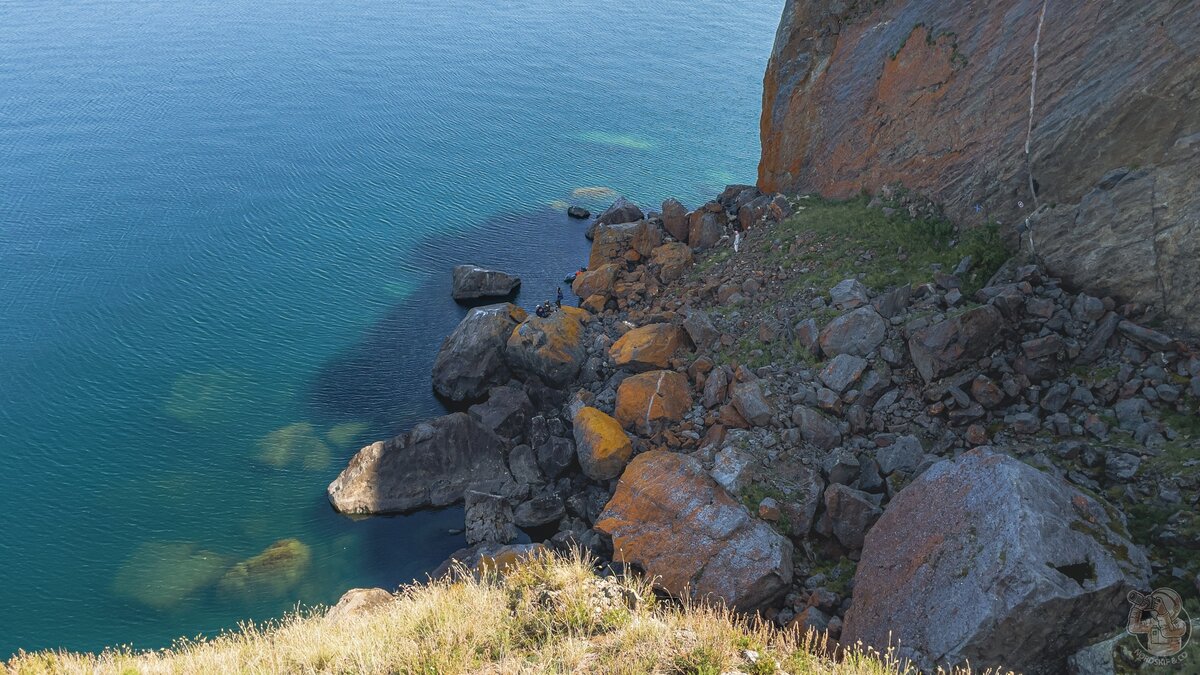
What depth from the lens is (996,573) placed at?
1343cm

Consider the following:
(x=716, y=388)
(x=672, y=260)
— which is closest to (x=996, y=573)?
(x=716, y=388)

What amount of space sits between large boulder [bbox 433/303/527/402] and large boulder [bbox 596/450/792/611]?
10766mm

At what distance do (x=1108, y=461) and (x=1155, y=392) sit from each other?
2.20 m

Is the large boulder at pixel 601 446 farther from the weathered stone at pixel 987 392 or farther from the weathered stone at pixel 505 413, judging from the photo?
the weathered stone at pixel 987 392

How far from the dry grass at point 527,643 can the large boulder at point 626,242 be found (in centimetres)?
2252

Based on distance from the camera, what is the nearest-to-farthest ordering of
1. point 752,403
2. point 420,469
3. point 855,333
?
point 752,403
point 855,333
point 420,469

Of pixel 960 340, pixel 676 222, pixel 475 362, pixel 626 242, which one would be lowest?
pixel 475 362

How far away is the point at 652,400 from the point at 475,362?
9.47 meters

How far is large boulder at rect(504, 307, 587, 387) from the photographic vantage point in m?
29.1

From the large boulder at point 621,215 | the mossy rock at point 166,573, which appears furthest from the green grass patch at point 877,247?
the mossy rock at point 166,573

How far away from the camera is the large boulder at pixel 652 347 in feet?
87.9

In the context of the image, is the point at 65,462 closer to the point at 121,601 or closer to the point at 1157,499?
the point at 121,601

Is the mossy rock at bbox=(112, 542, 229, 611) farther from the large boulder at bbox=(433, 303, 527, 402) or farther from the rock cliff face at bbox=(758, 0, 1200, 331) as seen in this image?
the rock cliff face at bbox=(758, 0, 1200, 331)

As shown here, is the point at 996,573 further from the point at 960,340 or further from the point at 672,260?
the point at 672,260
